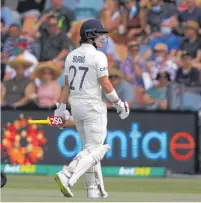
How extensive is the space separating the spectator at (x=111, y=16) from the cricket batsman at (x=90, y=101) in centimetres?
961

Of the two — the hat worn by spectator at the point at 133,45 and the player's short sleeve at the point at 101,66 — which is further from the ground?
the hat worn by spectator at the point at 133,45

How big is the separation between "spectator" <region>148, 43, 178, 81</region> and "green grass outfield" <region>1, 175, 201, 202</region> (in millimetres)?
2851

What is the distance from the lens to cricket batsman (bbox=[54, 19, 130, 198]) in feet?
37.0

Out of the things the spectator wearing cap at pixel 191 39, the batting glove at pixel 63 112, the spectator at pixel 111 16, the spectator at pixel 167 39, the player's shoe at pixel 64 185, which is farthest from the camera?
the spectator at pixel 111 16

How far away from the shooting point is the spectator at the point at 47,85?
17.7 metres

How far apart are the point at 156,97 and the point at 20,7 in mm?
5880

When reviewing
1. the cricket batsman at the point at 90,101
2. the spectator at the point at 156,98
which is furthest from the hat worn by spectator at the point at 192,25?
the cricket batsman at the point at 90,101

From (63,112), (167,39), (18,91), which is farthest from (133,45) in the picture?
(63,112)

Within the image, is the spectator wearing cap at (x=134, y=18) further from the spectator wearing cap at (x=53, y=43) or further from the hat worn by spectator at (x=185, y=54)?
the hat worn by spectator at (x=185, y=54)

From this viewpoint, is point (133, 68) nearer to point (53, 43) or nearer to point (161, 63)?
point (161, 63)

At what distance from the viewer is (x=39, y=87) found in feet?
59.0

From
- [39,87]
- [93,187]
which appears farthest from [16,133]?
[93,187]

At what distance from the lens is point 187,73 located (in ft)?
61.2

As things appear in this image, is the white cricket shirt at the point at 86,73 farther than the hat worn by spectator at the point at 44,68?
No
